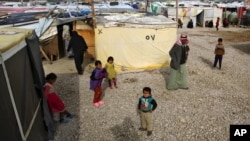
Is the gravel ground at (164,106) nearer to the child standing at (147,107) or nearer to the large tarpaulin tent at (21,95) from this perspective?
the child standing at (147,107)

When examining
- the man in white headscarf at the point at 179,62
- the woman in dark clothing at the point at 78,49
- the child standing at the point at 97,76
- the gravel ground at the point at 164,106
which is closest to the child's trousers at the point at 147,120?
the gravel ground at the point at 164,106

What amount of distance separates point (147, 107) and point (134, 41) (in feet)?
16.9

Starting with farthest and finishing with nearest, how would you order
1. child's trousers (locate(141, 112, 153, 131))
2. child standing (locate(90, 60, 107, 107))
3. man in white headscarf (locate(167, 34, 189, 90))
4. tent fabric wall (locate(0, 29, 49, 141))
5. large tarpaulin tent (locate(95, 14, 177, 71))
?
large tarpaulin tent (locate(95, 14, 177, 71))
man in white headscarf (locate(167, 34, 189, 90))
child standing (locate(90, 60, 107, 107))
child's trousers (locate(141, 112, 153, 131))
tent fabric wall (locate(0, 29, 49, 141))

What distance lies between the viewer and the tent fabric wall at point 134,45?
9.84 meters

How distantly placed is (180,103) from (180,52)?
4.80 feet

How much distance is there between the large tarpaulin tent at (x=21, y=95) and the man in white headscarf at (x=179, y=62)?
12.7ft

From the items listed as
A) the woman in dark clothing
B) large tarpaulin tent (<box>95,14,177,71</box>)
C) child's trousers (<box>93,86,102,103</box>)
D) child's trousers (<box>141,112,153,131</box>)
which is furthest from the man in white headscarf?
the woman in dark clothing

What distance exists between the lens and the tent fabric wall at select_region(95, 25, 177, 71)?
32.3 ft

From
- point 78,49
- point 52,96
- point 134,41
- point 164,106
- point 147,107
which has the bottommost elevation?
point 164,106

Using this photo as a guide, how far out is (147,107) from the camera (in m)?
5.20

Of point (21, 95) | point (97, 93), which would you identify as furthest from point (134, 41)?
point (21, 95)

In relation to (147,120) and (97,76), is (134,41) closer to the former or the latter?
(97,76)

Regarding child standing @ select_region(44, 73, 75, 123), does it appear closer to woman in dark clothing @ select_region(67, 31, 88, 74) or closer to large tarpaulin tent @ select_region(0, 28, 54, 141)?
large tarpaulin tent @ select_region(0, 28, 54, 141)

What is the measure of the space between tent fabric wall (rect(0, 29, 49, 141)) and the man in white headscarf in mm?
3913
